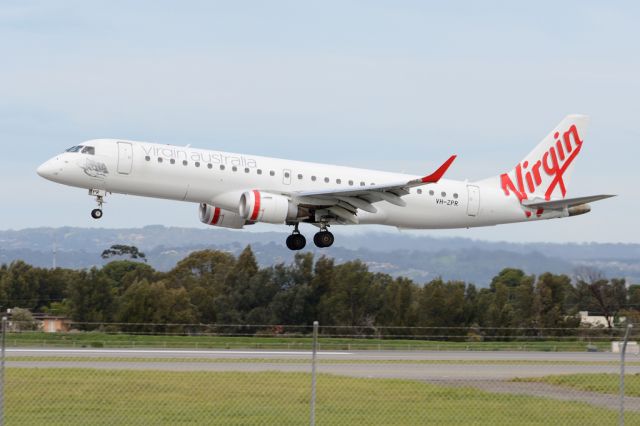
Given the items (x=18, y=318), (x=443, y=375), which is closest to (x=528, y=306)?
(x=18, y=318)

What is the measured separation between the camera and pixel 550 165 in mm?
48688

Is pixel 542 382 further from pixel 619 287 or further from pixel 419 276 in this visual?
pixel 419 276

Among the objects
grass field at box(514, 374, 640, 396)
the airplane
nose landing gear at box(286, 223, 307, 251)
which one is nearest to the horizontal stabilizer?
the airplane

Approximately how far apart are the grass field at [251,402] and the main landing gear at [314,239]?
52.2ft

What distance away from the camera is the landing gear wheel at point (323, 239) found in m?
43.4

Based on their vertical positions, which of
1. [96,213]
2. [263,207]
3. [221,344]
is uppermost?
[263,207]

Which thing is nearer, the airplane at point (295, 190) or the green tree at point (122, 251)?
the airplane at point (295, 190)

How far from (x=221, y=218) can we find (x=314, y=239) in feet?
12.2

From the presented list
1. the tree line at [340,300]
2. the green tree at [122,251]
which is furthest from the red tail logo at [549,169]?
the green tree at [122,251]

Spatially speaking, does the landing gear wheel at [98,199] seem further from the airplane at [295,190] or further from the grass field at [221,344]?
the grass field at [221,344]

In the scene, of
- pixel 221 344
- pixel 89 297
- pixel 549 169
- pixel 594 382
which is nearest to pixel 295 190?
pixel 221 344

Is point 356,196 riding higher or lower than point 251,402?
higher

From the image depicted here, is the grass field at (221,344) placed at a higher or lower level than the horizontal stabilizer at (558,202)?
lower

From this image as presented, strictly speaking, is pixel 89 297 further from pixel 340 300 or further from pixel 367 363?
pixel 367 363
